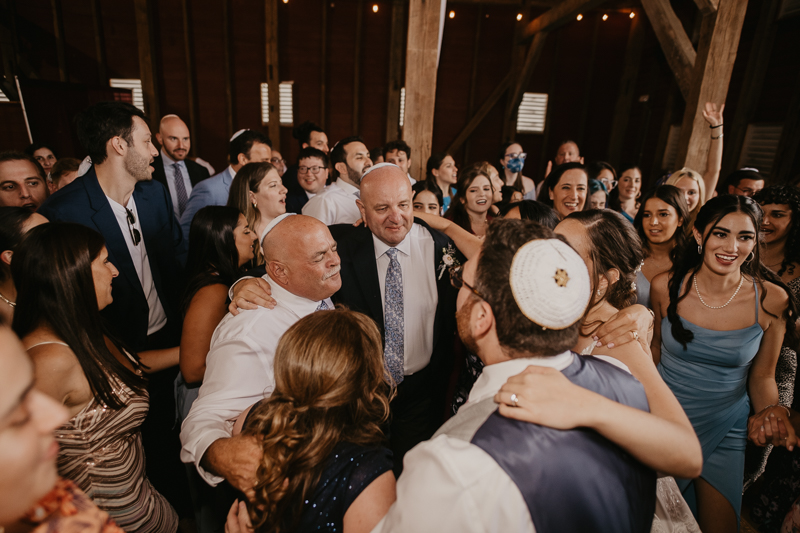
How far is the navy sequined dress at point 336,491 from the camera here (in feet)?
3.29

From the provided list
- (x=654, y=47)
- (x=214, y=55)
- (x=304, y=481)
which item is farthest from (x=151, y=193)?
(x=654, y=47)

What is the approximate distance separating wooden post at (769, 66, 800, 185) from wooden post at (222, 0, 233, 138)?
351 inches

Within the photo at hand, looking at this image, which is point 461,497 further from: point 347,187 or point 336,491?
point 347,187

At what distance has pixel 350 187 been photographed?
4.01 meters

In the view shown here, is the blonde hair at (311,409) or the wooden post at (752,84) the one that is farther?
the wooden post at (752,84)

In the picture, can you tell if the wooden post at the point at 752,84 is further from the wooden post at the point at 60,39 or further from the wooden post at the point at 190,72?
the wooden post at the point at 60,39

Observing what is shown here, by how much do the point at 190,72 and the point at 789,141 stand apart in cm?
1043

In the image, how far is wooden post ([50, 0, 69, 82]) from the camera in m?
7.28

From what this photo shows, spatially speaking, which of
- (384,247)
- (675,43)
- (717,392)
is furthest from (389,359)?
(675,43)

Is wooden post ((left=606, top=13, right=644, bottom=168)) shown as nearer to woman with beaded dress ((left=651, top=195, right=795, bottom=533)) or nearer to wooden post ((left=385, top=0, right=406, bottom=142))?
wooden post ((left=385, top=0, right=406, bottom=142))

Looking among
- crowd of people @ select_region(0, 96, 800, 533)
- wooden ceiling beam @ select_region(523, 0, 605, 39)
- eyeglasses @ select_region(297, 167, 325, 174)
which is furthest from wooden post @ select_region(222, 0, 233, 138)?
crowd of people @ select_region(0, 96, 800, 533)

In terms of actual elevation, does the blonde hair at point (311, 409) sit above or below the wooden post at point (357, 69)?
below

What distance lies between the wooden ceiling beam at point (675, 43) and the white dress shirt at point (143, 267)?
4.96m

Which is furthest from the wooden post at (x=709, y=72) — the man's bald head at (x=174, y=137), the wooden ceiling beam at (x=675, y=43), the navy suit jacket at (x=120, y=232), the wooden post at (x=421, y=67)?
the man's bald head at (x=174, y=137)
